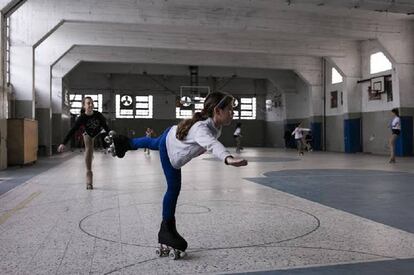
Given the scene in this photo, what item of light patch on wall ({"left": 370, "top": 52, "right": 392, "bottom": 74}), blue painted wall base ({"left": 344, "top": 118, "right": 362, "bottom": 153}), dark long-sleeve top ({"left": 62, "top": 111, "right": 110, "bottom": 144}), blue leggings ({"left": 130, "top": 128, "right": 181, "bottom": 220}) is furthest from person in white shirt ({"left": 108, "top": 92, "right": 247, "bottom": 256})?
blue painted wall base ({"left": 344, "top": 118, "right": 362, "bottom": 153})

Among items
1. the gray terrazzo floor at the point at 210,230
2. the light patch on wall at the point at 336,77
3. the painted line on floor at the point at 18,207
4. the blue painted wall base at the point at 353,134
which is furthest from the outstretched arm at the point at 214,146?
the light patch on wall at the point at 336,77

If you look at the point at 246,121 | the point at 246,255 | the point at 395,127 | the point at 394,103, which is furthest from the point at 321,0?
the point at 246,121

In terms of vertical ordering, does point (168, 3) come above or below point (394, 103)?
above

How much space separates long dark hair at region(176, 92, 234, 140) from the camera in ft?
13.2

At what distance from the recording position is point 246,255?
4223 millimetres

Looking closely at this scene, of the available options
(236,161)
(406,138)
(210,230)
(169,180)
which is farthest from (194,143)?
(406,138)

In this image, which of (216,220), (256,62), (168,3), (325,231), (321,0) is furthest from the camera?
(256,62)

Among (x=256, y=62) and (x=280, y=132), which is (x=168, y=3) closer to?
(x=256, y=62)

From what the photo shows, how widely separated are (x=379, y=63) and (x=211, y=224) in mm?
23676

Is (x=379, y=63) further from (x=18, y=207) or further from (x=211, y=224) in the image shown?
(x=18, y=207)

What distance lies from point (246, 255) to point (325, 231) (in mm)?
1465

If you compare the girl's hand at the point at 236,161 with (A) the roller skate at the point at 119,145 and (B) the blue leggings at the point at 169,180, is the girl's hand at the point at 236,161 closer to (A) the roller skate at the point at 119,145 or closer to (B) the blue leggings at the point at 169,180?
(B) the blue leggings at the point at 169,180

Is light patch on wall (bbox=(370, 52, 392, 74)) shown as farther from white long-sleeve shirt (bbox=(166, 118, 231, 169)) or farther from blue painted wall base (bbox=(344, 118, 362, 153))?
white long-sleeve shirt (bbox=(166, 118, 231, 169))

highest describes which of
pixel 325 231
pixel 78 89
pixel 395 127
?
pixel 78 89
